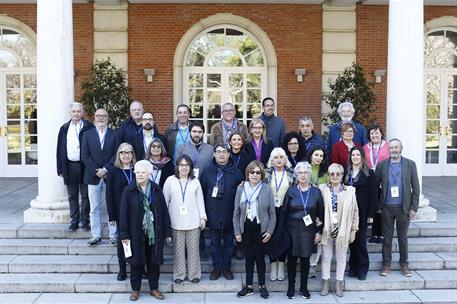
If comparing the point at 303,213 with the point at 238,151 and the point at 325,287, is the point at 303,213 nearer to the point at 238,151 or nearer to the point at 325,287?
the point at 325,287

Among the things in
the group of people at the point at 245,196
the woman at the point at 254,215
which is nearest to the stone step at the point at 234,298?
Result: the group of people at the point at 245,196

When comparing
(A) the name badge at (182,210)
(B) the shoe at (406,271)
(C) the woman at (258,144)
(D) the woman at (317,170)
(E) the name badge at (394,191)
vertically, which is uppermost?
(C) the woman at (258,144)

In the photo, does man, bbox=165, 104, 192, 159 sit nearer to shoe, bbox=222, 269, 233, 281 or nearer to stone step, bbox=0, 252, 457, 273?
stone step, bbox=0, 252, 457, 273

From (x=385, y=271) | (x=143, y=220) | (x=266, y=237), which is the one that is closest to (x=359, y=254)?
(x=385, y=271)

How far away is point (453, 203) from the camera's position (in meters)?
9.03

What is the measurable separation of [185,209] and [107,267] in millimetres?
1369

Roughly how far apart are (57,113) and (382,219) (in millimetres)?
4669

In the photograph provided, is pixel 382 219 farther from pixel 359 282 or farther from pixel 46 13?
pixel 46 13

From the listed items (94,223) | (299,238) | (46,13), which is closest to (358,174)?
(299,238)

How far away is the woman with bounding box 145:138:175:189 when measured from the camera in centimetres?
591

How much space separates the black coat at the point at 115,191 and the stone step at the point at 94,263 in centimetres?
89

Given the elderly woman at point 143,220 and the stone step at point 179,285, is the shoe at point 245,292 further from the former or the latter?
the elderly woman at point 143,220

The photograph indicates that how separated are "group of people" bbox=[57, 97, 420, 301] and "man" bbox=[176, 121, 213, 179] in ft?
0.04

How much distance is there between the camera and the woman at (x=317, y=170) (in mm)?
5852
